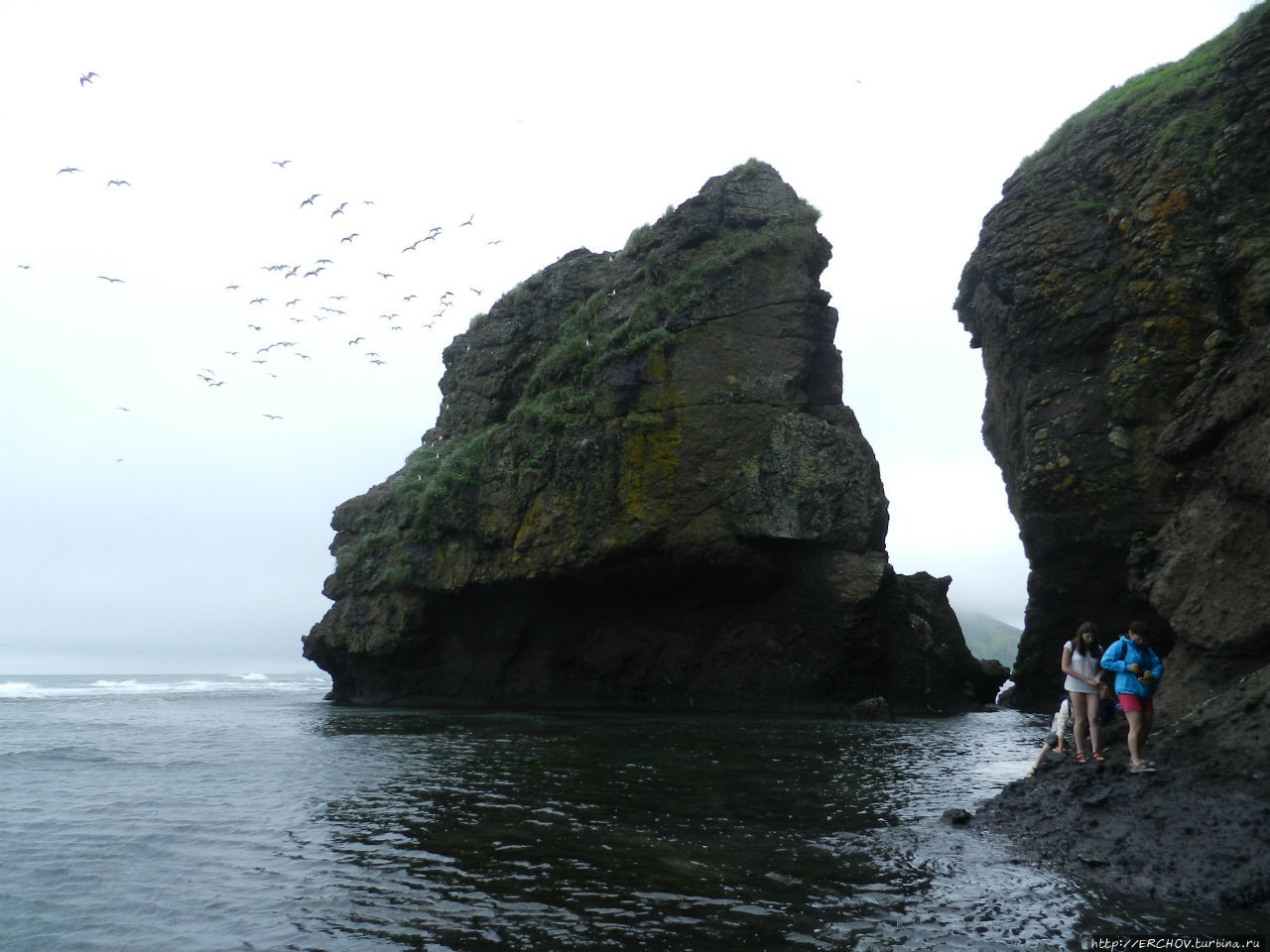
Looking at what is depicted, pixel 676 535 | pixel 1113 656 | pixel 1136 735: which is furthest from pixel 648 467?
pixel 1136 735

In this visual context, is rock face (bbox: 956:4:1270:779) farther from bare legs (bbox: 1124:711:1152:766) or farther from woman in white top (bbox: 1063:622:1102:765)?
bare legs (bbox: 1124:711:1152:766)

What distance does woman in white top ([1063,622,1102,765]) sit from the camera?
10781 mm

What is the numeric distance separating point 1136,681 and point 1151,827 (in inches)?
85.3

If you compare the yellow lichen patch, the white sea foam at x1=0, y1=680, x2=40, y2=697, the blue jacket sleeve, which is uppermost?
the yellow lichen patch

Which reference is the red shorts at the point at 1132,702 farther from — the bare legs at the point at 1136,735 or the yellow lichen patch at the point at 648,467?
the yellow lichen patch at the point at 648,467

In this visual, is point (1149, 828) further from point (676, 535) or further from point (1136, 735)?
point (676, 535)

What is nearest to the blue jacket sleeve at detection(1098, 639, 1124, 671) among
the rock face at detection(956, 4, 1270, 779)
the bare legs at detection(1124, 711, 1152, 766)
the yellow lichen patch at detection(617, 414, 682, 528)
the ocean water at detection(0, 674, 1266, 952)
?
the bare legs at detection(1124, 711, 1152, 766)

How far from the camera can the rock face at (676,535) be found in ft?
83.4

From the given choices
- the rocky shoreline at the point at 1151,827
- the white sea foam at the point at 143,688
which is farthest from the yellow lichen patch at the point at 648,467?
the white sea foam at the point at 143,688

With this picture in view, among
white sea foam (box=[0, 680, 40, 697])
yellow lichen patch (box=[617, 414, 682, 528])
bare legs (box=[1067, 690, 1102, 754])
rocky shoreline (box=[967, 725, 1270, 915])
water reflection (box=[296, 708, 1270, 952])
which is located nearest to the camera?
water reflection (box=[296, 708, 1270, 952])

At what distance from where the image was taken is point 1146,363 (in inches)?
843

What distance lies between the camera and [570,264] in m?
37.3

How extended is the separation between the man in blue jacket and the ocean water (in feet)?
7.20

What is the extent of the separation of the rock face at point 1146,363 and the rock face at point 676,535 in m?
4.83
